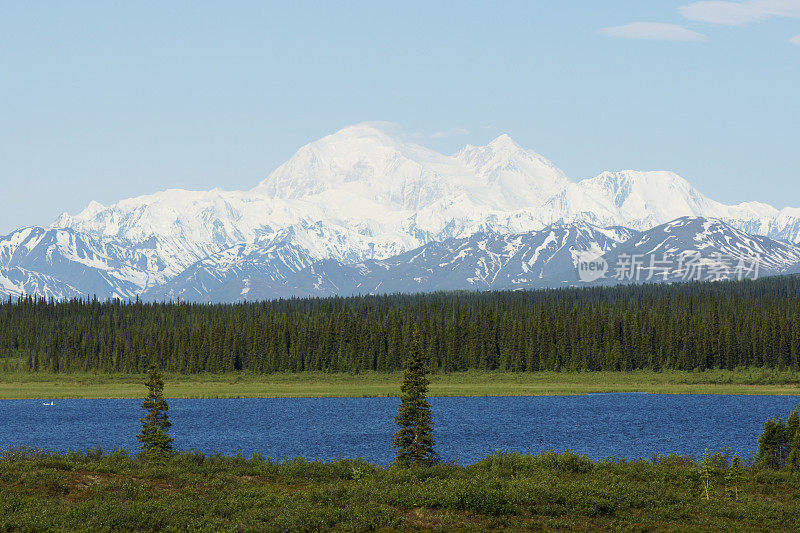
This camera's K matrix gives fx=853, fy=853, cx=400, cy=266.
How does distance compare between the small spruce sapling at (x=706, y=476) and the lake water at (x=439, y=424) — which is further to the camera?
the lake water at (x=439, y=424)

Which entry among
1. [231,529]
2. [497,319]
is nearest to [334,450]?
[231,529]

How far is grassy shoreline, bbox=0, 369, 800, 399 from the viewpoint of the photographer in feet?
443

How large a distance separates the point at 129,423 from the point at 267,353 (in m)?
87.2

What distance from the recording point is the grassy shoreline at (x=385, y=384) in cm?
13512

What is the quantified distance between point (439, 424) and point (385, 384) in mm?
62331

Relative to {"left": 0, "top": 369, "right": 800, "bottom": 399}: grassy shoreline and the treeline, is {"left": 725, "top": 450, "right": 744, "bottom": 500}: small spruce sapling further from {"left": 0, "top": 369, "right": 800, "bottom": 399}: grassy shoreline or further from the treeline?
the treeline

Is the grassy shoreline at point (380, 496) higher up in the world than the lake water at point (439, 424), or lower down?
higher up

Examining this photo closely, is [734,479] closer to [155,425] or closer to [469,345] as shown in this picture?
[155,425]

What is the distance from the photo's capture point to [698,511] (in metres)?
30.9

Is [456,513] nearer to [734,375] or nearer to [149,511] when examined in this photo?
[149,511]

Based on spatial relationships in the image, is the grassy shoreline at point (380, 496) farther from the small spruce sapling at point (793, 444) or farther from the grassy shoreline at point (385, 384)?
the grassy shoreline at point (385, 384)

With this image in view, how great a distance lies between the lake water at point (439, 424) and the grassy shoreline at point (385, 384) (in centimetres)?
696

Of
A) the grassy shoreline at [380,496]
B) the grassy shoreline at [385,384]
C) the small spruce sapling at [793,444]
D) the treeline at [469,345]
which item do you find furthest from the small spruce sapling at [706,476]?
the treeline at [469,345]

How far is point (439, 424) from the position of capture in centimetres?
9031
